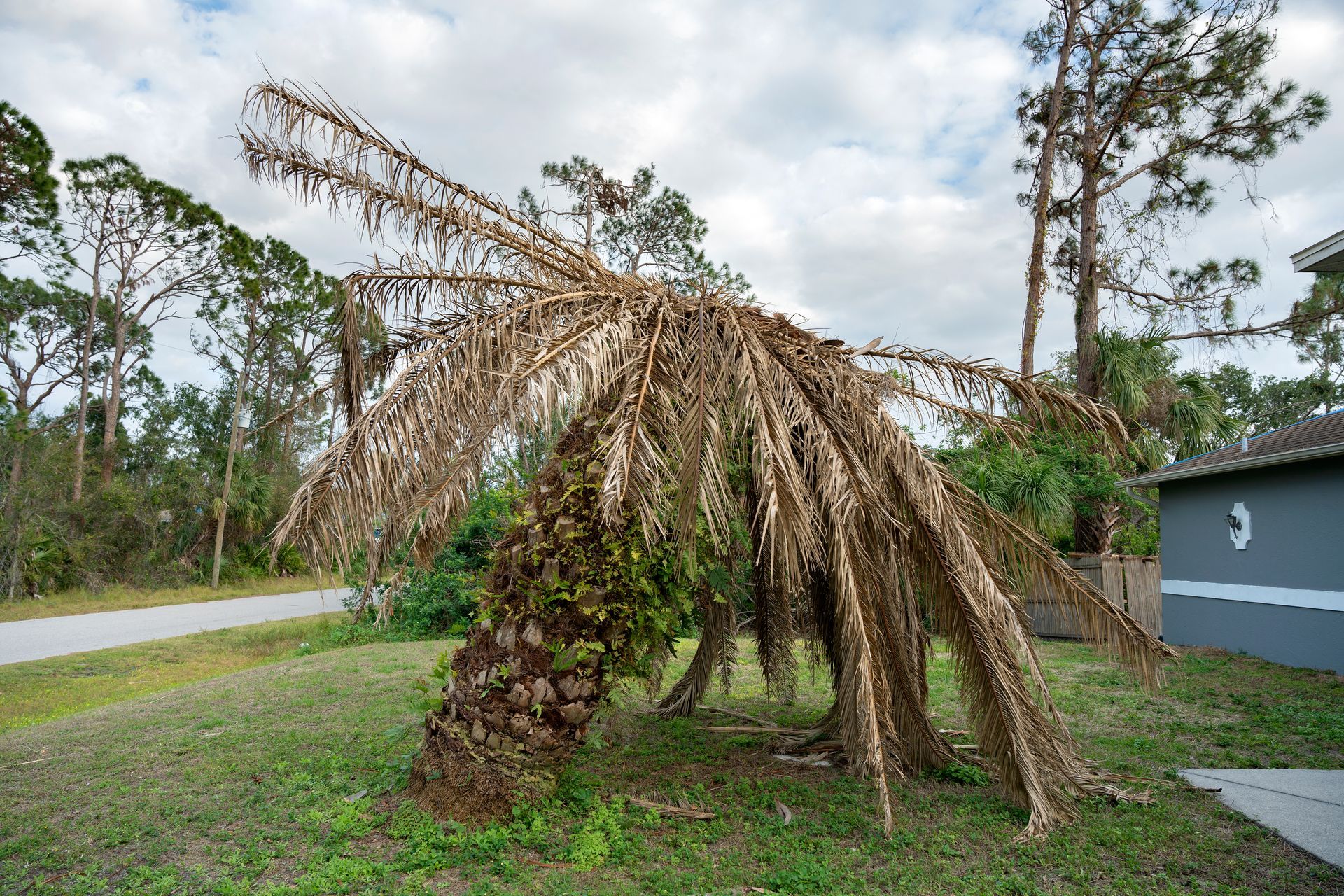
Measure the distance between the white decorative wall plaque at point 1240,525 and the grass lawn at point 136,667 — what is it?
14.2m

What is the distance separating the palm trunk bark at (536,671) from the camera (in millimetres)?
4371

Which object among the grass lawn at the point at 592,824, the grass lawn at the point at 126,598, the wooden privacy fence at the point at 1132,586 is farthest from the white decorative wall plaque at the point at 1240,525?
the grass lawn at the point at 126,598

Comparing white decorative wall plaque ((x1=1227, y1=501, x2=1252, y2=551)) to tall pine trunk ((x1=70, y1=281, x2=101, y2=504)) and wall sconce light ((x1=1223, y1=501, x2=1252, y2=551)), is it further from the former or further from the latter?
tall pine trunk ((x1=70, y1=281, x2=101, y2=504))

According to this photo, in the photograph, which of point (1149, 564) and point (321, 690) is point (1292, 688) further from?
point (321, 690)

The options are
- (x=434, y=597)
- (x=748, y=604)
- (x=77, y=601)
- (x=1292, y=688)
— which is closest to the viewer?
(x=748, y=604)

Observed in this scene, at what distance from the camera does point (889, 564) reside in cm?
509

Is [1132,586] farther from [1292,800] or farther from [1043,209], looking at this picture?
[1292,800]

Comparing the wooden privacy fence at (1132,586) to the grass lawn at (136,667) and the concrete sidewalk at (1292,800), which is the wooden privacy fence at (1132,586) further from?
the grass lawn at (136,667)

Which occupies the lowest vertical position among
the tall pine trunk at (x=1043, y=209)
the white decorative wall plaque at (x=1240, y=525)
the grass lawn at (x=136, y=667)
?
the grass lawn at (x=136, y=667)

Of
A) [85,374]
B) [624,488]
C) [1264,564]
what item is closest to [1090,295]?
[1264,564]

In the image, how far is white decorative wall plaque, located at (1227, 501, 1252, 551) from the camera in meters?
10.9

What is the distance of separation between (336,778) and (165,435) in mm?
26452

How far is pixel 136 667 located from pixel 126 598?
431 inches

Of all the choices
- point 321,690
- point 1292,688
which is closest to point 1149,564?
point 1292,688
